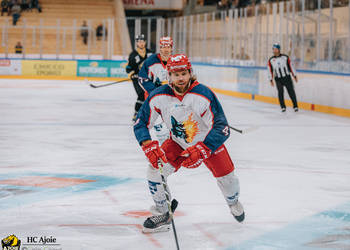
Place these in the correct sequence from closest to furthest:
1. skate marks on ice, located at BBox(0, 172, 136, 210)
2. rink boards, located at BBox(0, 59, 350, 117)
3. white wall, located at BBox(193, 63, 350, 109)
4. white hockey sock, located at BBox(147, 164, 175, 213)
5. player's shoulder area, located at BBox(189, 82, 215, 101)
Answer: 1. player's shoulder area, located at BBox(189, 82, 215, 101)
2. white hockey sock, located at BBox(147, 164, 175, 213)
3. skate marks on ice, located at BBox(0, 172, 136, 210)
4. white wall, located at BBox(193, 63, 350, 109)
5. rink boards, located at BBox(0, 59, 350, 117)

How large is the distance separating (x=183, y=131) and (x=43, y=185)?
1855 mm

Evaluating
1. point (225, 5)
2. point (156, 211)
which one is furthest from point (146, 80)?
point (225, 5)

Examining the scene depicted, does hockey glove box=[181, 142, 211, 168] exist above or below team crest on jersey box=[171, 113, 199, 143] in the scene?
below

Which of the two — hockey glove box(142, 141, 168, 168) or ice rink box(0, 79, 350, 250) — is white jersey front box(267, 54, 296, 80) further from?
hockey glove box(142, 141, 168, 168)

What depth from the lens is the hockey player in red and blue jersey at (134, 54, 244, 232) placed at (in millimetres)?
3514

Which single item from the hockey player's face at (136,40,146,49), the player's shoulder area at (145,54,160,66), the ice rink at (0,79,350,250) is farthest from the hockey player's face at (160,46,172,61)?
the hockey player's face at (136,40,146,49)

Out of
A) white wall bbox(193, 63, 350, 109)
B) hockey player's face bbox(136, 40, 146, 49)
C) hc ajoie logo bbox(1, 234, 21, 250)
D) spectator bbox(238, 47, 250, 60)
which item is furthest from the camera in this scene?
spectator bbox(238, 47, 250, 60)

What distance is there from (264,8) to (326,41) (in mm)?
3477

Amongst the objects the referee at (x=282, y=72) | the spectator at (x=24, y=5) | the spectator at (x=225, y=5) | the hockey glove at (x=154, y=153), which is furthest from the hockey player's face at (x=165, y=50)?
the spectator at (x=24, y=5)

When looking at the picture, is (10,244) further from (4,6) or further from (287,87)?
(4,6)

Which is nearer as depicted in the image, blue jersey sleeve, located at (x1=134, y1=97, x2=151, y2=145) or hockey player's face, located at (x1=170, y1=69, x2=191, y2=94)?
hockey player's face, located at (x1=170, y1=69, x2=191, y2=94)

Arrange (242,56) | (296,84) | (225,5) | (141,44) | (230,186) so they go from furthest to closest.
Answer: (225,5), (242,56), (296,84), (141,44), (230,186)

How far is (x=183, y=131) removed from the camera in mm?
3672

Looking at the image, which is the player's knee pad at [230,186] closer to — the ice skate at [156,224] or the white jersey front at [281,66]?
the ice skate at [156,224]
